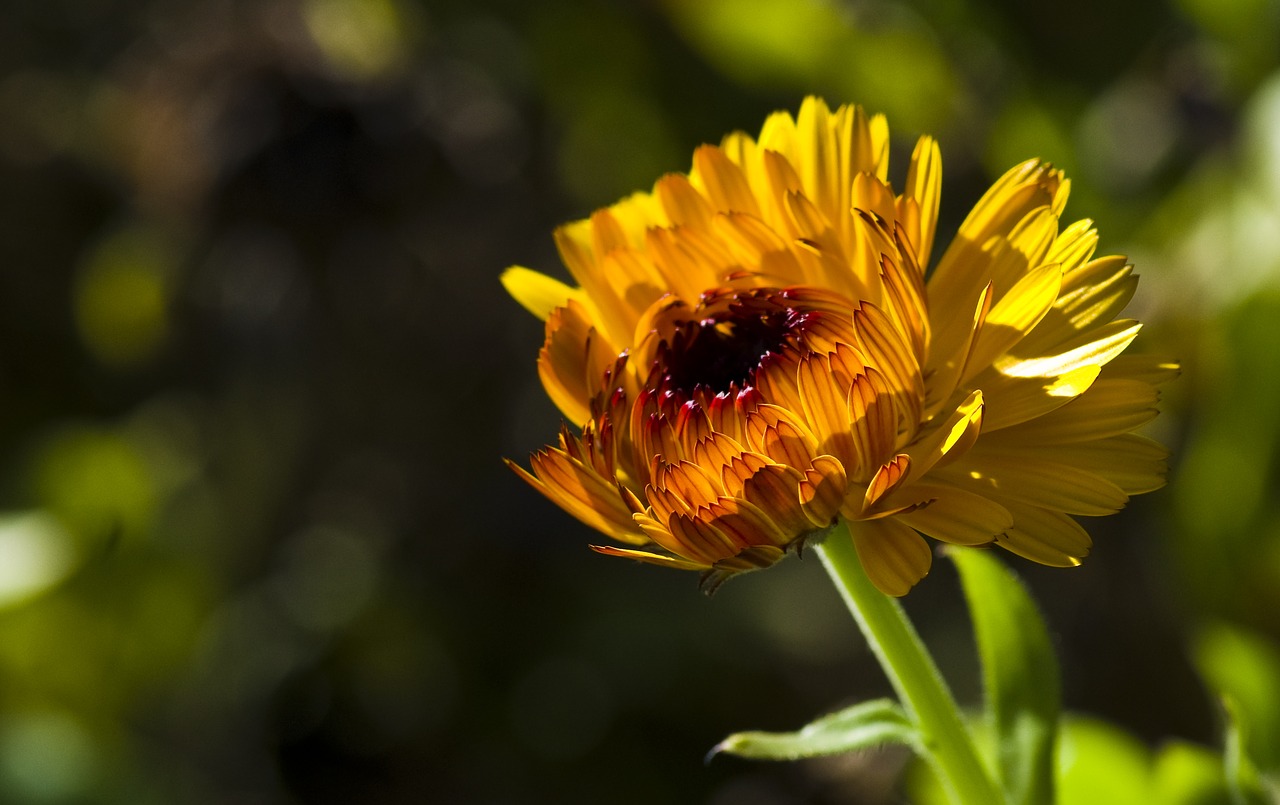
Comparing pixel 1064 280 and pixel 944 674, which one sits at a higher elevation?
pixel 1064 280

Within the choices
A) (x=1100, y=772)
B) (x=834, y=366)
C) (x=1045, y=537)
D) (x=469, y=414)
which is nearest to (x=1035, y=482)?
(x=1045, y=537)

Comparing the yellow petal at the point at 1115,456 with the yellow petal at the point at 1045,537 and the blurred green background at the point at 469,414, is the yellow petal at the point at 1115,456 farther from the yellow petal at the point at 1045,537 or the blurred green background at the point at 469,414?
the blurred green background at the point at 469,414

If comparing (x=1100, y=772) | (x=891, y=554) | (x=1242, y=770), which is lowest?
(x=1100, y=772)

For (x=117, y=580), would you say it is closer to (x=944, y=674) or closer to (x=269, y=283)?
(x=269, y=283)

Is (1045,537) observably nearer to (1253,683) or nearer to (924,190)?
(924,190)

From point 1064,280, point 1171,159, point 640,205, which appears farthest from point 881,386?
point 1171,159

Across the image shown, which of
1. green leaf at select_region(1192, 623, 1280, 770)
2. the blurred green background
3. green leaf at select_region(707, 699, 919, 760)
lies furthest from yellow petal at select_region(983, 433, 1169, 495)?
the blurred green background
